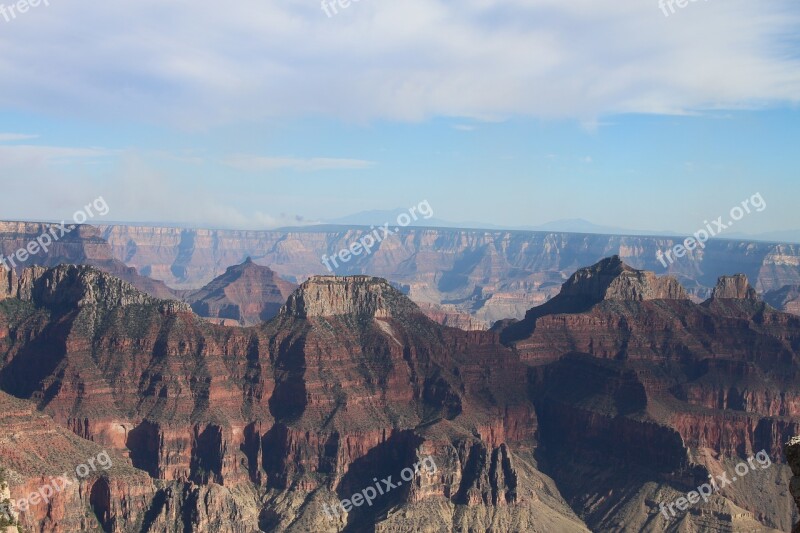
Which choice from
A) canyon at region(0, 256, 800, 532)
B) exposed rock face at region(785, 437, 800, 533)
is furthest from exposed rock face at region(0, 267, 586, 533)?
exposed rock face at region(785, 437, 800, 533)

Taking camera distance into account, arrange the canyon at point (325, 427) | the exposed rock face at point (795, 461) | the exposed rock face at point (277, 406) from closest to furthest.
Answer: the exposed rock face at point (795, 461), the canyon at point (325, 427), the exposed rock face at point (277, 406)

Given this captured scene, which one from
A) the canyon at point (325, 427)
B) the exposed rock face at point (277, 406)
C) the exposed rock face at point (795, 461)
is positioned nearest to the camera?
the exposed rock face at point (795, 461)

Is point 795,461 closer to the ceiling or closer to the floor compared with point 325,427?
closer to the ceiling

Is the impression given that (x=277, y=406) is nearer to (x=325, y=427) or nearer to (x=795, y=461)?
(x=325, y=427)

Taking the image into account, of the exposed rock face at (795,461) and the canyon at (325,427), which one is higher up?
the exposed rock face at (795,461)

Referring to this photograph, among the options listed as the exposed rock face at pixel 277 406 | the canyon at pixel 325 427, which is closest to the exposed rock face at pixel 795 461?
the canyon at pixel 325 427

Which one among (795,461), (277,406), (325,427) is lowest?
(325,427)

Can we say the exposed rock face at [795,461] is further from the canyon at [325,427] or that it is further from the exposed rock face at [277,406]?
the exposed rock face at [277,406]

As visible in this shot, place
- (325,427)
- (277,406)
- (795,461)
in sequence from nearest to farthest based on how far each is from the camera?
(795,461) < (325,427) < (277,406)

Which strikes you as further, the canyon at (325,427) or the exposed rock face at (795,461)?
the canyon at (325,427)

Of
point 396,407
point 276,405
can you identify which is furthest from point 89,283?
point 396,407

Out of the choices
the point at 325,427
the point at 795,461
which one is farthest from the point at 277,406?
the point at 795,461
